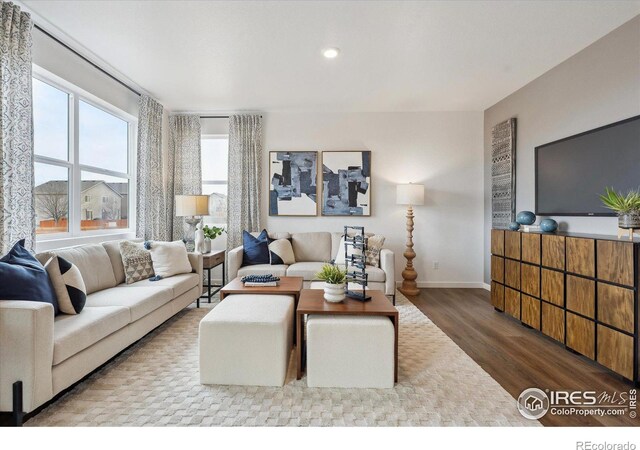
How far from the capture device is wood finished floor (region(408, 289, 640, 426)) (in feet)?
6.75

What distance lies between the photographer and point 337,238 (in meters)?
4.54

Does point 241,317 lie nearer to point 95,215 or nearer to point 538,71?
point 95,215

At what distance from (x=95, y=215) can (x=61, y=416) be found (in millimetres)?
2462

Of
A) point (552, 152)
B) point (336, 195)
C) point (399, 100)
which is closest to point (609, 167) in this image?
point (552, 152)

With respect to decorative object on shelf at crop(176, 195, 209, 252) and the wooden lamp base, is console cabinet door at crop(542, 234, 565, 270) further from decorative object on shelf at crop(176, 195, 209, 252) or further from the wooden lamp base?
decorative object on shelf at crop(176, 195, 209, 252)

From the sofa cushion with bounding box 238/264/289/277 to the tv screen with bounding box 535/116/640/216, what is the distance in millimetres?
2981

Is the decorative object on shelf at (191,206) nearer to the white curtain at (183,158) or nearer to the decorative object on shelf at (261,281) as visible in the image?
the white curtain at (183,158)

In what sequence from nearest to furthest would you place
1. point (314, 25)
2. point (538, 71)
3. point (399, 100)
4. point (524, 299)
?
1. point (314, 25)
2. point (524, 299)
3. point (538, 71)
4. point (399, 100)

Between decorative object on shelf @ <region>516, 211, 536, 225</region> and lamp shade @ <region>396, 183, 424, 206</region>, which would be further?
lamp shade @ <region>396, 183, 424, 206</region>

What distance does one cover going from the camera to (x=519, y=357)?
2.50 m

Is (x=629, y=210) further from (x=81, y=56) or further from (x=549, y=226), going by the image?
(x=81, y=56)

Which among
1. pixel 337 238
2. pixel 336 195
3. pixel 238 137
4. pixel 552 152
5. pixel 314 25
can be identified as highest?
pixel 314 25

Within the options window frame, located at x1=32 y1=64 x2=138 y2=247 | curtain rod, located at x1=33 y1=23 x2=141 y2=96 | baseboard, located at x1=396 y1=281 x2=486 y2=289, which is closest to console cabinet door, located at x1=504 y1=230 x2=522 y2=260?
baseboard, located at x1=396 y1=281 x2=486 y2=289

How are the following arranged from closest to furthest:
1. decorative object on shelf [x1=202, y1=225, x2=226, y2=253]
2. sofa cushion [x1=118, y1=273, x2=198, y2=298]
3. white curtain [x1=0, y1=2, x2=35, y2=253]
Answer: white curtain [x1=0, y1=2, x2=35, y2=253] < sofa cushion [x1=118, y1=273, x2=198, y2=298] < decorative object on shelf [x1=202, y1=225, x2=226, y2=253]
